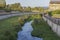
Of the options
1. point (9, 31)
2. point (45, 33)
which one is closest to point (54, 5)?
point (45, 33)

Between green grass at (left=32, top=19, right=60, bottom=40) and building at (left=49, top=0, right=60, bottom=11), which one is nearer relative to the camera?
green grass at (left=32, top=19, right=60, bottom=40)

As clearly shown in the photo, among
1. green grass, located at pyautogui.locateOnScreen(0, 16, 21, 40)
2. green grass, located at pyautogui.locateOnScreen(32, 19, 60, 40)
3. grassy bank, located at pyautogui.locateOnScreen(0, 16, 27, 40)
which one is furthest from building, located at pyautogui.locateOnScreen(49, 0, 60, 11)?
green grass, located at pyautogui.locateOnScreen(32, 19, 60, 40)

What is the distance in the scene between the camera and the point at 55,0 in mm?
58219

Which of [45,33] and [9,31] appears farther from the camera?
[45,33]

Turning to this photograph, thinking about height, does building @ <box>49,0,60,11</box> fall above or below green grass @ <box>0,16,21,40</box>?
below

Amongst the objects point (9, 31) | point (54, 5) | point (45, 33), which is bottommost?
point (54, 5)

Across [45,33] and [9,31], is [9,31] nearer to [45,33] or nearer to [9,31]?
[9,31]

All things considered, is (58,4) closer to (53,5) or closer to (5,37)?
(53,5)

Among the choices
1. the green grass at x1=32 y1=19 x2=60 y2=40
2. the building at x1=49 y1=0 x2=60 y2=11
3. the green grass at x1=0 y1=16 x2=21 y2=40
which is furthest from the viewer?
the building at x1=49 y1=0 x2=60 y2=11

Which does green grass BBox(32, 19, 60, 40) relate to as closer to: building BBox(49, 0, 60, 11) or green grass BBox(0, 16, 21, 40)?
green grass BBox(0, 16, 21, 40)

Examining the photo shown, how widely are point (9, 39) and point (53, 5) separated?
43147 millimetres

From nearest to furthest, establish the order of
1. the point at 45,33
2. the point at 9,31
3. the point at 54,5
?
the point at 9,31
the point at 45,33
the point at 54,5

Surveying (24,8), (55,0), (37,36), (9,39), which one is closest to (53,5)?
(55,0)

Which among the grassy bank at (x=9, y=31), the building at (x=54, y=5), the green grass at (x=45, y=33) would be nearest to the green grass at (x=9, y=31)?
the grassy bank at (x=9, y=31)
